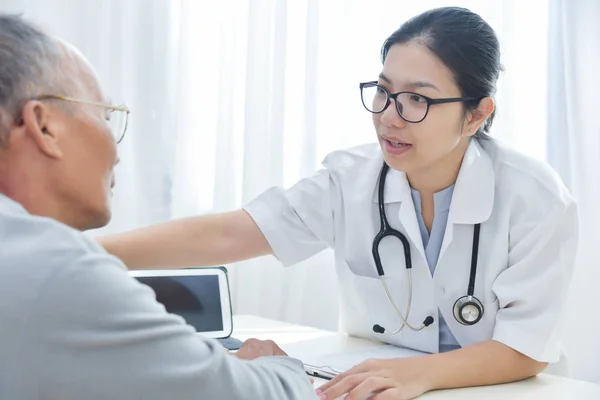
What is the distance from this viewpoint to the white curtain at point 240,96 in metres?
2.29

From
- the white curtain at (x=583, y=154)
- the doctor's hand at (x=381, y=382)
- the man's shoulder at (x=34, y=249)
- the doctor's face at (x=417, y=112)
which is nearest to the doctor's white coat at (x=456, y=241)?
the doctor's face at (x=417, y=112)

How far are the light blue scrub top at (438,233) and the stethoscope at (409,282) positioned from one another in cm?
5

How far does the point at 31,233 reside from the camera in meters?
0.67

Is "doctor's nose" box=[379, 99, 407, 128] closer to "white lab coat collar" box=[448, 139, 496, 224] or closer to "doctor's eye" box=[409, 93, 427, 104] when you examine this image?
"doctor's eye" box=[409, 93, 427, 104]

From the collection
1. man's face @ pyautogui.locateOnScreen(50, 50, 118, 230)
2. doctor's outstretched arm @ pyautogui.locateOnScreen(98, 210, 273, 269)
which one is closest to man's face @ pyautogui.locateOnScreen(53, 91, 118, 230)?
man's face @ pyautogui.locateOnScreen(50, 50, 118, 230)

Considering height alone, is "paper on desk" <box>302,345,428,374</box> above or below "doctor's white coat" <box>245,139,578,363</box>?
below

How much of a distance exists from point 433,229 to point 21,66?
0.98 metres

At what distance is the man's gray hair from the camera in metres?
0.77

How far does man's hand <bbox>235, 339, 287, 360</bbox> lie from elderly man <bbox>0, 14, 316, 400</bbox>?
12.2 inches

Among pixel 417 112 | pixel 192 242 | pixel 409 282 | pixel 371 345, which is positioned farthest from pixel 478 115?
pixel 192 242

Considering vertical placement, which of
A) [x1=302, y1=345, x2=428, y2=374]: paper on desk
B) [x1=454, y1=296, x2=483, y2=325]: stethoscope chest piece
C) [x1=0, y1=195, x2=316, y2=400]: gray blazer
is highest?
[x1=0, y1=195, x2=316, y2=400]: gray blazer

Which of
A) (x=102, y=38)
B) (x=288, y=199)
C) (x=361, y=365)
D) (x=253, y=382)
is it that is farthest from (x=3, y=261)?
(x=102, y=38)

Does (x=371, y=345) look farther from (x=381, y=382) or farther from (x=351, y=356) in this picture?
(x=381, y=382)

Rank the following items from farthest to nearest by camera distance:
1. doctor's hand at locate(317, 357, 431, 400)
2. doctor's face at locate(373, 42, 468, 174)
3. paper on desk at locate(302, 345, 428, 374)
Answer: doctor's face at locate(373, 42, 468, 174), paper on desk at locate(302, 345, 428, 374), doctor's hand at locate(317, 357, 431, 400)
